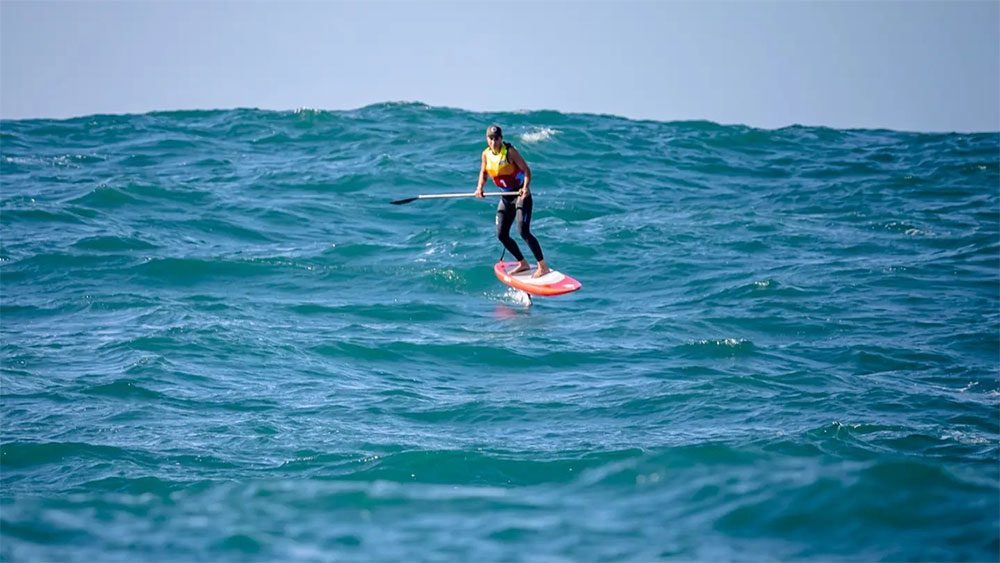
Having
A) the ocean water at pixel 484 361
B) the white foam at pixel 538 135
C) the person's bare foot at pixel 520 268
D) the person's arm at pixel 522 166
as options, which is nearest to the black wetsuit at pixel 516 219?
the person's arm at pixel 522 166

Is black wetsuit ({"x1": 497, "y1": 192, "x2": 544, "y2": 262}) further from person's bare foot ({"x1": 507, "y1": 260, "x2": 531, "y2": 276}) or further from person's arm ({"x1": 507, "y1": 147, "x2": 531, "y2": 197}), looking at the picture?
person's bare foot ({"x1": 507, "y1": 260, "x2": 531, "y2": 276})

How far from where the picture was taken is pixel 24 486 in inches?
448

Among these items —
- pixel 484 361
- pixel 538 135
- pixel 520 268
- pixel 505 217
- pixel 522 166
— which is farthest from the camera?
pixel 538 135

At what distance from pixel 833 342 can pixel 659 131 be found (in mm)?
25148

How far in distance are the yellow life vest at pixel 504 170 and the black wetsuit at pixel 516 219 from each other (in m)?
0.21

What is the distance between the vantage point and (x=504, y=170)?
18.0 m

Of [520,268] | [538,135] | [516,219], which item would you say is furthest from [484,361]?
[538,135]

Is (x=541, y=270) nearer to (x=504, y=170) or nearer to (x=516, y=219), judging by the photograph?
(x=516, y=219)

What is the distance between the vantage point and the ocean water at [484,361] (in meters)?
8.17

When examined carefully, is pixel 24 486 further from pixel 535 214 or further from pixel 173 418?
pixel 535 214

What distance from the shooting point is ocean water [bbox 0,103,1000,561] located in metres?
8.17

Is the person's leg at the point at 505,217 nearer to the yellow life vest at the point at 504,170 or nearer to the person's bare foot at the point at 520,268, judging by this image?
the yellow life vest at the point at 504,170

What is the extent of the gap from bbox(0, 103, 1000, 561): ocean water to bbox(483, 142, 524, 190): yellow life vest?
2.36 metres

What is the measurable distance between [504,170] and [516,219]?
814mm
